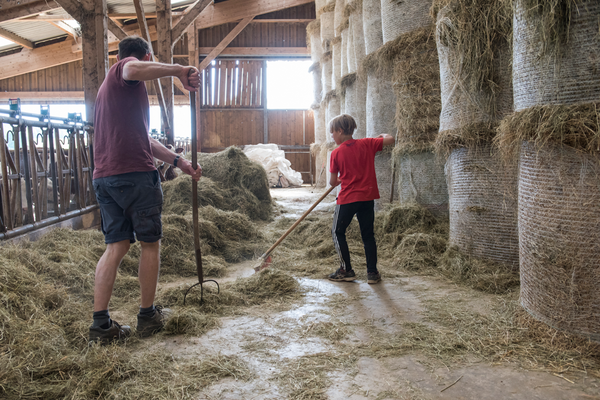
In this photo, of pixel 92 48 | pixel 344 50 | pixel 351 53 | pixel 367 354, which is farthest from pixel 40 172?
pixel 344 50

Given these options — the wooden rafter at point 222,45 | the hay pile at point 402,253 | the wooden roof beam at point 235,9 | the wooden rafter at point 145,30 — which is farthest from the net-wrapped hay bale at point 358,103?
the wooden rafter at point 222,45

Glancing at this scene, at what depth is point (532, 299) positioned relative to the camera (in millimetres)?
2326

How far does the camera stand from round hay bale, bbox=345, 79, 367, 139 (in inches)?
271

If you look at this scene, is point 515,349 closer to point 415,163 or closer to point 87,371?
point 87,371

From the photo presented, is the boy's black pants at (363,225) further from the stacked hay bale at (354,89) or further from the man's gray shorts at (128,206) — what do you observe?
the stacked hay bale at (354,89)

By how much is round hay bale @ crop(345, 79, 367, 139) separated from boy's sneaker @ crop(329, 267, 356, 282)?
141 inches

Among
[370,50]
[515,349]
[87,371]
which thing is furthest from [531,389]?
[370,50]

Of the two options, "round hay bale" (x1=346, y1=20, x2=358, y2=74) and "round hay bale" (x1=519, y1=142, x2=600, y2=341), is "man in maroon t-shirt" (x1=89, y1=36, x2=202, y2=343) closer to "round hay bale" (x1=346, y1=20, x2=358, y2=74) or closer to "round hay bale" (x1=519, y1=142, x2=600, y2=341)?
"round hay bale" (x1=519, y1=142, x2=600, y2=341)

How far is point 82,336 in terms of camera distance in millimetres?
2240

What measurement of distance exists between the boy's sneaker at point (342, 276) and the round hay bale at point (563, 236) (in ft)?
4.70

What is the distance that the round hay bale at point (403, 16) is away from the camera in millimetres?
4898

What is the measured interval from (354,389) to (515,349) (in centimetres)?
86

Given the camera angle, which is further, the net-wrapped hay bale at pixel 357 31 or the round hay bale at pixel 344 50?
the round hay bale at pixel 344 50

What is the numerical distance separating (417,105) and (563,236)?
2.94 metres
